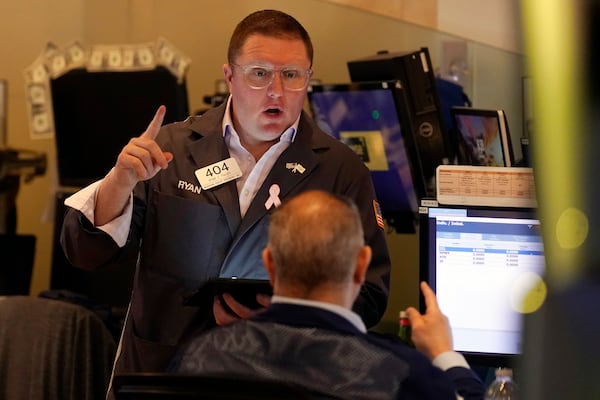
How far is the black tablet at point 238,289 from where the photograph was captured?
6.36ft

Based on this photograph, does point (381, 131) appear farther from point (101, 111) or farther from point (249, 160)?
point (101, 111)

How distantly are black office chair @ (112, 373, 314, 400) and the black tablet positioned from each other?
0.48 m

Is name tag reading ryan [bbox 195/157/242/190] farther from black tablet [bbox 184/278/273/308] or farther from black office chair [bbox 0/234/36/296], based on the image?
black office chair [bbox 0/234/36/296]

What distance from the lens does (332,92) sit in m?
3.44

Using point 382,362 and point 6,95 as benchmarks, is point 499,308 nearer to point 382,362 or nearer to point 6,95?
point 382,362

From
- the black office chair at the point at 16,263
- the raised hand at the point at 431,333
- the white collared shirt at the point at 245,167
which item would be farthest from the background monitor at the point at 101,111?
the raised hand at the point at 431,333

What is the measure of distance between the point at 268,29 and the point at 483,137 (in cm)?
98

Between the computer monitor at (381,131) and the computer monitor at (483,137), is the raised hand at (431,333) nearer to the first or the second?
the computer monitor at (483,137)

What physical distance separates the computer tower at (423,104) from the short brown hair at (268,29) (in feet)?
3.64

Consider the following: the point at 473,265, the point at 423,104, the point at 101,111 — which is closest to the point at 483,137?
the point at 423,104

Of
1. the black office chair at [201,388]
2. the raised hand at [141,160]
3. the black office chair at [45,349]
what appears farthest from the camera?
the black office chair at [45,349]

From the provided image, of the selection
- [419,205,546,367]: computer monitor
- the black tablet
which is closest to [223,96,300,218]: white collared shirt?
the black tablet

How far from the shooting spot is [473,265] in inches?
90.3

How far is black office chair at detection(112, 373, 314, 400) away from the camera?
52.4 inches
